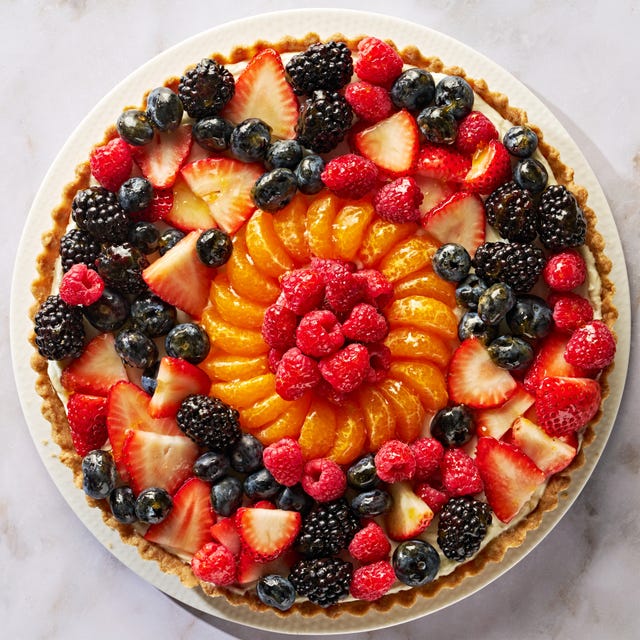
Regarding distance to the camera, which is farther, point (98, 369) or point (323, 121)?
point (98, 369)

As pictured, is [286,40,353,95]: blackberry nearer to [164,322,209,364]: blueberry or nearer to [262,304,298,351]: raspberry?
[262,304,298,351]: raspberry

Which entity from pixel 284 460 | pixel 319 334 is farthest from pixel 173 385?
pixel 319 334

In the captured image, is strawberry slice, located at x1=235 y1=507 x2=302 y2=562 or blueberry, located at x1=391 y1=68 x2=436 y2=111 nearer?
strawberry slice, located at x1=235 y1=507 x2=302 y2=562

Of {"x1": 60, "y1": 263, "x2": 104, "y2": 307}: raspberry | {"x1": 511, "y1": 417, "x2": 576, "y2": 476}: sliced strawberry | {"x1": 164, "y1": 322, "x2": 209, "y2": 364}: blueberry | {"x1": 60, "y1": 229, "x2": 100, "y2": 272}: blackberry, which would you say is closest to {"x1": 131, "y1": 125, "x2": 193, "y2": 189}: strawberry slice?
{"x1": 60, "y1": 229, "x2": 100, "y2": 272}: blackberry

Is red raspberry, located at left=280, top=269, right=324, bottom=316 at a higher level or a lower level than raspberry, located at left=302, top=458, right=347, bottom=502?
higher

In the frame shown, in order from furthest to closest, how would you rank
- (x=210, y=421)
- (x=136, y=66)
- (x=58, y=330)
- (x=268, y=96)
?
(x=136, y=66), (x=268, y=96), (x=58, y=330), (x=210, y=421)

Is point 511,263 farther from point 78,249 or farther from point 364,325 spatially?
point 78,249

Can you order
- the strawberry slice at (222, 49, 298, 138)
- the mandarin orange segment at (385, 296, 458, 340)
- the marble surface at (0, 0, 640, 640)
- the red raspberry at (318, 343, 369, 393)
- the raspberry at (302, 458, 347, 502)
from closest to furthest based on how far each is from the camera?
1. the red raspberry at (318, 343, 369, 393)
2. the raspberry at (302, 458, 347, 502)
3. the mandarin orange segment at (385, 296, 458, 340)
4. the strawberry slice at (222, 49, 298, 138)
5. the marble surface at (0, 0, 640, 640)

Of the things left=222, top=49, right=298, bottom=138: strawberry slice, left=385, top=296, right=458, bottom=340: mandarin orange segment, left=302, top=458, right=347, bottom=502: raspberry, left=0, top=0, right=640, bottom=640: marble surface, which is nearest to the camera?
left=302, top=458, right=347, bottom=502: raspberry
